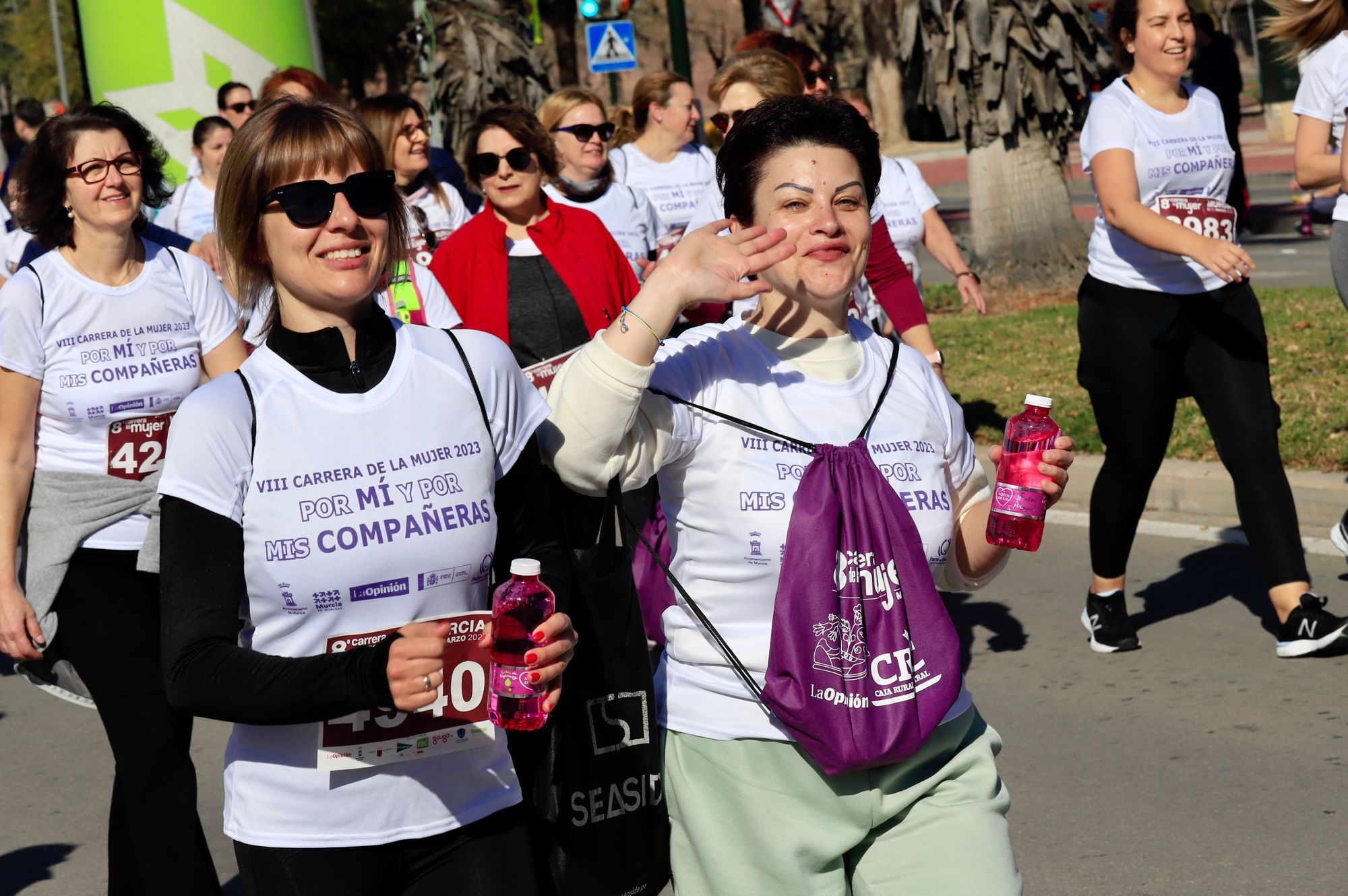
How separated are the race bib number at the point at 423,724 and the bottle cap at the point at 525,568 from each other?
0.07m

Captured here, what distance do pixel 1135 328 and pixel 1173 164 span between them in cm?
57

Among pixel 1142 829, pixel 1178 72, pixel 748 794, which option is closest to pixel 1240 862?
pixel 1142 829

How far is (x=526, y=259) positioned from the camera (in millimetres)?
5945

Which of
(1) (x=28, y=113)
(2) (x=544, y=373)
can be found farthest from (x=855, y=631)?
(1) (x=28, y=113)

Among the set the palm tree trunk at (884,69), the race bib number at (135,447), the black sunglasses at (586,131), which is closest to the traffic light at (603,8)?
the black sunglasses at (586,131)

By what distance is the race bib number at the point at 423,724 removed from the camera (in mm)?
2445

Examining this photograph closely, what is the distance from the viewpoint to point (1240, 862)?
438 cm

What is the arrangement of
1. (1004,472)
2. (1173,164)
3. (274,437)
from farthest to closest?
(1173,164) < (1004,472) < (274,437)

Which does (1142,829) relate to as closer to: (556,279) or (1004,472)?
(1004,472)

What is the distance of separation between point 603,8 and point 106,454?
16855mm

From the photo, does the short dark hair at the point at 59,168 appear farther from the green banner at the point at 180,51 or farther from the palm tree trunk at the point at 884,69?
the palm tree trunk at the point at 884,69

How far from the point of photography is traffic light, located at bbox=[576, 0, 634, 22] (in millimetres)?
19875

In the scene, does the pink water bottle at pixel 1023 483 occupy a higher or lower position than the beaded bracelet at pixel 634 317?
lower

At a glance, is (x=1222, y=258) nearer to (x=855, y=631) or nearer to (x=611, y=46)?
(x=855, y=631)
